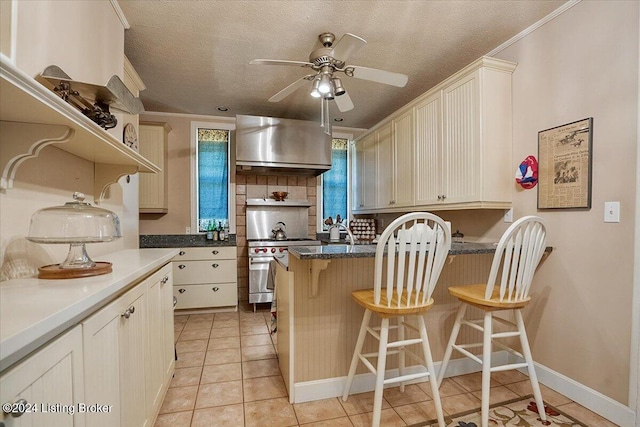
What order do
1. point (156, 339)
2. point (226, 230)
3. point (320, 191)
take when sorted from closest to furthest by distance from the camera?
point (156, 339), point (226, 230), point (320, 191)

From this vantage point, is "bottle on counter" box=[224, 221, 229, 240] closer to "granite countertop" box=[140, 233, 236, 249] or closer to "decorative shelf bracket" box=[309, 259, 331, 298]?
"granite countertop" box=[140, 233, 236, 249]

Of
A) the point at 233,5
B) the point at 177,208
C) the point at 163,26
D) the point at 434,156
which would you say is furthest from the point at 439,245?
the point at 177,208

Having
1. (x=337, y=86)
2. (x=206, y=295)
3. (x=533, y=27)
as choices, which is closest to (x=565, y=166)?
(x=533, y=27)

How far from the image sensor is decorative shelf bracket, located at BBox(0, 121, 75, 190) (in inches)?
38.1

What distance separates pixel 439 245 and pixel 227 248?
9.29 feet

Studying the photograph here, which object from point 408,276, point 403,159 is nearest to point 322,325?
point 408,276

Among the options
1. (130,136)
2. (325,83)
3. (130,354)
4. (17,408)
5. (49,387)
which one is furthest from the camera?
(130,136)

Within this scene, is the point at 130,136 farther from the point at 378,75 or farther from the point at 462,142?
the point at 462,142

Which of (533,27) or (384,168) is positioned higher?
(533,27)

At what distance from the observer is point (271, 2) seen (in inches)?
75.9

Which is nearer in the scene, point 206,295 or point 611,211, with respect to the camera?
point 611,211

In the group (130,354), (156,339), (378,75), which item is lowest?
(156,339)

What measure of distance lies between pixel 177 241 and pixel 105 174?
2.23 metres

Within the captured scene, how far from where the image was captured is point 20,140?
3.21ft
